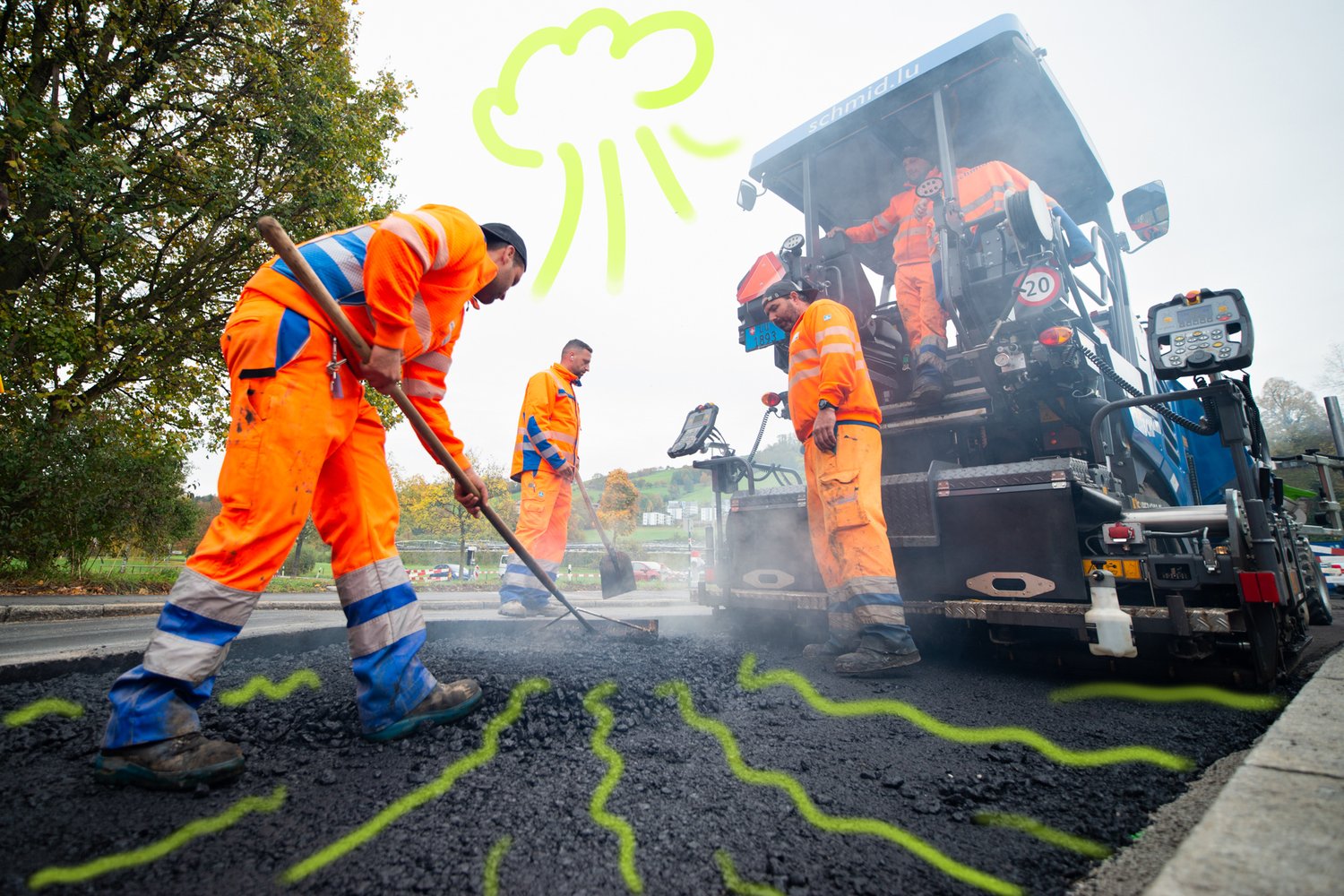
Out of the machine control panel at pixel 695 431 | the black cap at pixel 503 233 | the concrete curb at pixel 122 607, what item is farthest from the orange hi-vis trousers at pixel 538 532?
the concrete curb at pixel 122 607

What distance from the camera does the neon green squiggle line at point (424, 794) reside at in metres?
1.16

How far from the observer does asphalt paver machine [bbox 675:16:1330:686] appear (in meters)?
2.44

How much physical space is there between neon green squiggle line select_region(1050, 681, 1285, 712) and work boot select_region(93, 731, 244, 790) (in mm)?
2801

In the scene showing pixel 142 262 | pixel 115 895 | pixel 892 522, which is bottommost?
pixel 115 895

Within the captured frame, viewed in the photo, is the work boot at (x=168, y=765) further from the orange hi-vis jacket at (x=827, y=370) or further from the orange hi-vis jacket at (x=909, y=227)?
the orange hi-vis jacket at (x=909, y=227)

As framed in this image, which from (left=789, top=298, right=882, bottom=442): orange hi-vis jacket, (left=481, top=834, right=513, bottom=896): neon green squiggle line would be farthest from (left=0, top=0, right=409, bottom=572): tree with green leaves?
(left=481, top=834, right=513, bottom=896): neon green squiggle line

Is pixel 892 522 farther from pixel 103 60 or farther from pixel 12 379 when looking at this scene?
pixel 103 60

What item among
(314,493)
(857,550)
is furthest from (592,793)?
(857,550)

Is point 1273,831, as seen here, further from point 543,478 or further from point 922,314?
point 543,478

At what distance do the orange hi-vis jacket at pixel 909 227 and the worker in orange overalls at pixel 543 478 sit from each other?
2610 mm

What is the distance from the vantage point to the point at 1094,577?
2.37 metres

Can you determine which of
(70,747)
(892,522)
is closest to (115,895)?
(70,747)

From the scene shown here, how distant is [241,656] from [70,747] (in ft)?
4.48

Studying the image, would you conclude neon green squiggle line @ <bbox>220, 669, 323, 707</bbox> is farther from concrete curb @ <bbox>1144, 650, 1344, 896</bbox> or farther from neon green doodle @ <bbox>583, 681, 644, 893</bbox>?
concrete curb @ <bbox>1144, 650, 1344, 896</bbox>
